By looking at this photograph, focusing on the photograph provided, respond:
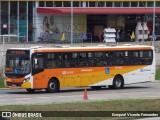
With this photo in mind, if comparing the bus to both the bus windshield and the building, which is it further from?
the building

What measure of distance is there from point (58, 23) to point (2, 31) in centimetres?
712

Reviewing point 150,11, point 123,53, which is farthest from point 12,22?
point 123,53

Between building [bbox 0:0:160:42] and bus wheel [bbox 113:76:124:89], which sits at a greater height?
building [bbox 0:0:160:42]

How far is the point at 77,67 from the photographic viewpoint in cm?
3709

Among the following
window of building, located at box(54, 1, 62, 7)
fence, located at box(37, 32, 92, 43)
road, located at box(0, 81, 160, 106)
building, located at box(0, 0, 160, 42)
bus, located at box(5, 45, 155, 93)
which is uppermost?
window of building, located at box(54, 1, 62, 7)

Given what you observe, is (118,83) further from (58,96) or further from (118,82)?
(58,96)

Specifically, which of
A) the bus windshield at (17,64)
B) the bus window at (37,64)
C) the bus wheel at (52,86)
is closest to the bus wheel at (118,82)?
the bus wheel at (52,86)

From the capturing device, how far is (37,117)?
19.3 meters

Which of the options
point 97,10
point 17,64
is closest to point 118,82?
point 17,64

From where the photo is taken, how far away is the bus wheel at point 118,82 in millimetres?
39028

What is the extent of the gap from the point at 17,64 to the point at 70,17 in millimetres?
40770

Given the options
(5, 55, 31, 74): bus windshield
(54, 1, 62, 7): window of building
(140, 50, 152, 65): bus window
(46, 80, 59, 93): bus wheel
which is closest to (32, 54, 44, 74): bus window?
(5, 55, 31, 74): bus windshield

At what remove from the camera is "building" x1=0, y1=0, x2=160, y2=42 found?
239 ft

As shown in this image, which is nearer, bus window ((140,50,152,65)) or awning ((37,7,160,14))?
bus window ((140,50,152,65))
